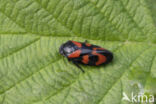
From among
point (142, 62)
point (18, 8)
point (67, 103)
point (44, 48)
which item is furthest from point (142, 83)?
point (18, 8)

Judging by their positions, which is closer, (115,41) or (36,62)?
(36,62)

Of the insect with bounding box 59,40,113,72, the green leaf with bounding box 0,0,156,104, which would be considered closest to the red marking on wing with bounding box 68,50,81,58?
the insect with bounding box 59,40,113,72

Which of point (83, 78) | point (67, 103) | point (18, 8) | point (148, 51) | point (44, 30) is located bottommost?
point (67, 103)

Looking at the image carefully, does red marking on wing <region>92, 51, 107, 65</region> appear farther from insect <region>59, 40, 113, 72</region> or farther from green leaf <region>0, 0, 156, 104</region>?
green leaf <region>0, 0, 156, 104</region>

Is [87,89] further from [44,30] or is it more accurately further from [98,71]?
[44,30]

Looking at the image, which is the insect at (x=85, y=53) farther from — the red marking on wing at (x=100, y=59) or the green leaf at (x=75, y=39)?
the green leaf at (x=75, y=39)

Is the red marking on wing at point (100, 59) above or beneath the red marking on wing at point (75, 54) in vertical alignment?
beneath

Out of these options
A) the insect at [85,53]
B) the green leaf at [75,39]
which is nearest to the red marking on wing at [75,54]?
the insect at [85,53]
